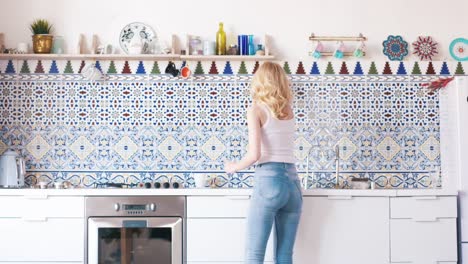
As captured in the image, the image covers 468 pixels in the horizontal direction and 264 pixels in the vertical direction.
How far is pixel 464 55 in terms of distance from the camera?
14.9 feet

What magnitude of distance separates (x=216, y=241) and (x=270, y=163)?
2.76 ft

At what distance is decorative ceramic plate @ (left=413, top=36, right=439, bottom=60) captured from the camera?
4.50m

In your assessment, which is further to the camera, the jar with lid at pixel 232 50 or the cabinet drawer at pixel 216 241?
the jar with lid at pixel 232 50

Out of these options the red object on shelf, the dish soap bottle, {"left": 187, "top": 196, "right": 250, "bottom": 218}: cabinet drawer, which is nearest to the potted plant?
the dish soap bottle

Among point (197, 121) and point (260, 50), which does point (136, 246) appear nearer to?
point (197, 121)

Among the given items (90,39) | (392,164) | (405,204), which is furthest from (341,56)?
(90,39)

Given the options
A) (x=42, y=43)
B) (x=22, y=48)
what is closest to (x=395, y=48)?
(x=42, y=43)

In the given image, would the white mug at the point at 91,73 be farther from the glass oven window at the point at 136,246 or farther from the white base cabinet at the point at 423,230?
the white base cabinet at the point at 423,230

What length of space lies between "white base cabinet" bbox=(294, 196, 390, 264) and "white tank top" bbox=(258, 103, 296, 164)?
695 mm

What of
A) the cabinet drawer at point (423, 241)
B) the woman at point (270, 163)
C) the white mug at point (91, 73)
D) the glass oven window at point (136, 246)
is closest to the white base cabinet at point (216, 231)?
the glass oven window at point (136, 246)

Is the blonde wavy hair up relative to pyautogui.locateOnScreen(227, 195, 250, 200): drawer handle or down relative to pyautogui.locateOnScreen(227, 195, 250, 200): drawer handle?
up

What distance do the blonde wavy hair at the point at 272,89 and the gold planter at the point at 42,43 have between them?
1730mm

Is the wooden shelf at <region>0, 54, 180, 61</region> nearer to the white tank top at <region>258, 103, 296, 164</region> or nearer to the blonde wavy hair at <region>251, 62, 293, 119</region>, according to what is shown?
the blonde wavy hair at <region>251, 62, 293, 119</region>

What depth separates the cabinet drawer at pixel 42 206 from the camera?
3816 mm
